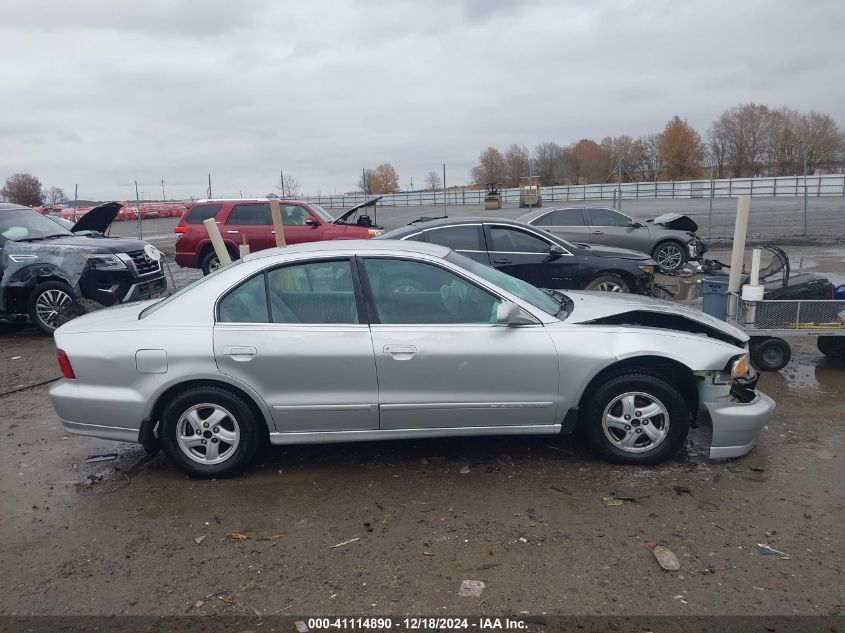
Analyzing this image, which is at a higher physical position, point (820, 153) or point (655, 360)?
point (820, 153)

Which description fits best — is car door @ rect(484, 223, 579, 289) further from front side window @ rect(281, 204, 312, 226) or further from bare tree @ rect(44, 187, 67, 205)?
bare tree @ rect(44, 187, 67, 205)

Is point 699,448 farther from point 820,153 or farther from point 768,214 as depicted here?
point 820,153

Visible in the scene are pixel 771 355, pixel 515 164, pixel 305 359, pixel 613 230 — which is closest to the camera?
pixel 305 359

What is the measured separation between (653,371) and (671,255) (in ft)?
33.4

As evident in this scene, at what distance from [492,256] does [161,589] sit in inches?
261

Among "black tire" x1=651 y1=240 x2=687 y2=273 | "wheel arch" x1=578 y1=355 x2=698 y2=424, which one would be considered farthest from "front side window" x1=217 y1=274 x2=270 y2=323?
"black tire" x1=651 y1=240 x2=687 y2=273

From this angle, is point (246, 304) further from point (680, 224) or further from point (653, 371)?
point (680, 224)

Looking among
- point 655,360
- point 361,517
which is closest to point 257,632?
point 361,517

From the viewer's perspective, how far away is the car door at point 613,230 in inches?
543

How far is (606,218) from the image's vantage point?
1420cm

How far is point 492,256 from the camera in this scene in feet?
30.1

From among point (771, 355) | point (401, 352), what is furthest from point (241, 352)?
point (771, 355)

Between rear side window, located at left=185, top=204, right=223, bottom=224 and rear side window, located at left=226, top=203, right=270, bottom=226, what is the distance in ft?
1.48

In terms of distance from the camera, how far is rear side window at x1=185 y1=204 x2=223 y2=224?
1440cm
